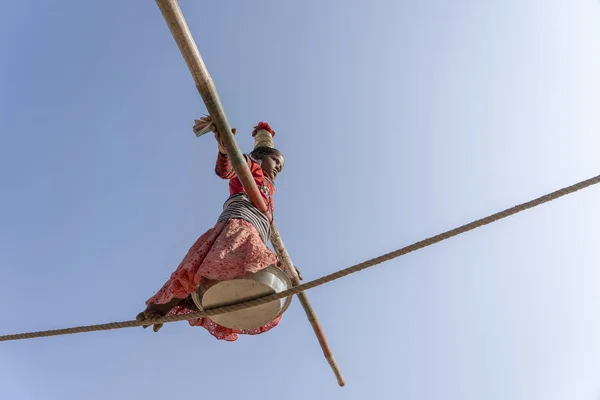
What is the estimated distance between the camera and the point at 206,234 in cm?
316

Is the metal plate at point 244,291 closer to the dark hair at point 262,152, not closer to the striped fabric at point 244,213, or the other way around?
the striped fabric at point 244,213

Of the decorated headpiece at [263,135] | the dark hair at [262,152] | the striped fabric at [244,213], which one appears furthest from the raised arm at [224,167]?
the decorated headpiece at [263,135]

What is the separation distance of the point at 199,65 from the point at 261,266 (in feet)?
3.87

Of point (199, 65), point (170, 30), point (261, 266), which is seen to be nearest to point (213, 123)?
point (199, 65)

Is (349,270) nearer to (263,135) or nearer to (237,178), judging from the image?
(237,178)

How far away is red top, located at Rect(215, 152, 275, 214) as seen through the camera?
347 cm

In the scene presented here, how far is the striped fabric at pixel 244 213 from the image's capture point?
329 cm

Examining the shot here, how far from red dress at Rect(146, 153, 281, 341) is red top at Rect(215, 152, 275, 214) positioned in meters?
0.48

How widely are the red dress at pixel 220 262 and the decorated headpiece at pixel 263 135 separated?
141 centimetres

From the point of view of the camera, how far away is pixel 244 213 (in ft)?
10.9

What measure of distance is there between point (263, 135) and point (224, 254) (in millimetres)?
2046

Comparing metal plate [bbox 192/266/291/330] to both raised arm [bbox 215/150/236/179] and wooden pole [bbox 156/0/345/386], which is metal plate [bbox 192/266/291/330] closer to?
wooden pole [bbox 156/0/345/386]

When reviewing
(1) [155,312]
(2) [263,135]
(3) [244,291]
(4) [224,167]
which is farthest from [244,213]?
(2) [263,135]

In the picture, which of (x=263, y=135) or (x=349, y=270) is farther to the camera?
(x=263, y=135)
